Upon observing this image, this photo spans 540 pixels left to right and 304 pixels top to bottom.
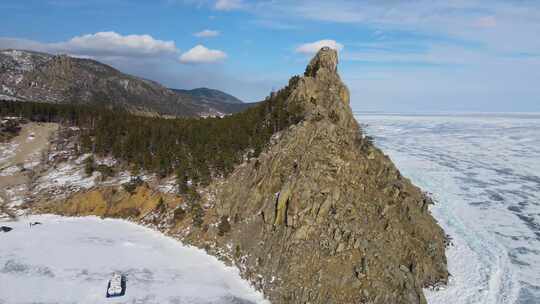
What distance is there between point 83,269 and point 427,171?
207 feet

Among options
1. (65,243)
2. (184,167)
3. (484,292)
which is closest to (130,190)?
(184,167)

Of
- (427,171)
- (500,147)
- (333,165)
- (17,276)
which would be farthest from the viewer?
(500,147)

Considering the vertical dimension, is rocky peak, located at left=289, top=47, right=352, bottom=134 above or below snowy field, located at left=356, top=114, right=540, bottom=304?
above

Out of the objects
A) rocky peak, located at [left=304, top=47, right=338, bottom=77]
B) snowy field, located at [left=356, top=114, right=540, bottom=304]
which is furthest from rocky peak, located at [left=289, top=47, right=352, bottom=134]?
snowy field, located at [left=356, top=114, right=540, bottom=304]

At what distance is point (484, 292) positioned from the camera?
98.5 ft

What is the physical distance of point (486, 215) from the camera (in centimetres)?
4791

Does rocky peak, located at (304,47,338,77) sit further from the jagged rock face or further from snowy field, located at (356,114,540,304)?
snowy field, located at (356,114,540,304)

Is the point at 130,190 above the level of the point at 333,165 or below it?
below

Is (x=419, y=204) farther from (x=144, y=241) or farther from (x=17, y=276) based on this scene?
(x=17, y=276)

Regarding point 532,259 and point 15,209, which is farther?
point 15,209

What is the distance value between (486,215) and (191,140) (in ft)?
135

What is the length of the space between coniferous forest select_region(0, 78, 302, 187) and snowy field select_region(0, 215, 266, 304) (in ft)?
32.2

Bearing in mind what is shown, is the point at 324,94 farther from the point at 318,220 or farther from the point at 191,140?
the point at 318,220

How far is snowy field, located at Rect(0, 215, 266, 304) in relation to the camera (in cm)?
2734
